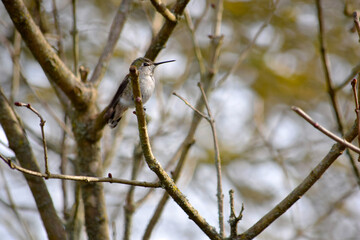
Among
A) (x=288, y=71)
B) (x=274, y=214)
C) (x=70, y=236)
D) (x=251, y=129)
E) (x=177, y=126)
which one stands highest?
(x=288, y=71)

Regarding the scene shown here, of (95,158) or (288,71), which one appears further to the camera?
(288,71)

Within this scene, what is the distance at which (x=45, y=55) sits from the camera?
3.04 meters

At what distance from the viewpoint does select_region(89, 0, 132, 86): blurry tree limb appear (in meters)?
3.76

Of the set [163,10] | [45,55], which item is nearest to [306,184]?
[163,10]

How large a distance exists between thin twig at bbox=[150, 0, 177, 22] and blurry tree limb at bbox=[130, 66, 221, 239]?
869 millimetres

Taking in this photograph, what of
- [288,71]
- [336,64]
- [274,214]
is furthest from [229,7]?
[274,214]

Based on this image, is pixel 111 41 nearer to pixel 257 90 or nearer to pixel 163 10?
pixel 163 10

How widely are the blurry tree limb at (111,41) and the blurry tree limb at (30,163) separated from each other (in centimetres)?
79

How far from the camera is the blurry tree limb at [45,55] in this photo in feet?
9.22

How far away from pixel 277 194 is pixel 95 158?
6521mm

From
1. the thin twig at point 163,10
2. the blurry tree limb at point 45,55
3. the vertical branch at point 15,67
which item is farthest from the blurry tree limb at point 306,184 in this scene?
the vertical branch at point 15,67

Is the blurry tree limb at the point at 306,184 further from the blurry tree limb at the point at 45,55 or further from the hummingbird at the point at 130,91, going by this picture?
the hummingbird at the point at 130,91

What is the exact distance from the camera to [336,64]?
898 centimetres

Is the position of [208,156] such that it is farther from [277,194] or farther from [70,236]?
[70,236]
